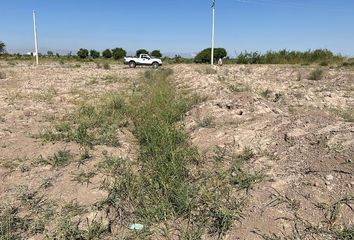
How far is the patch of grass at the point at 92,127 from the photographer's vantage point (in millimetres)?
6307

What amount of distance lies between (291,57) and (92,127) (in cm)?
2756

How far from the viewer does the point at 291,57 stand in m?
31.2

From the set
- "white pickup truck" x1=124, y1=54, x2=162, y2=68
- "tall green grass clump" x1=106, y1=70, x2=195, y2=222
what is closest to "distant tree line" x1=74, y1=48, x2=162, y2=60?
"white pickup truck" x1=124, y1=54, x2=162, y2=68

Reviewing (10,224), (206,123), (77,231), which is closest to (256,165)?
(206,123)

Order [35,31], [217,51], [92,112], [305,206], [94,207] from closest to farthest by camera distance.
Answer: [305,206]
[94,207]
[92,112]
[35,31]
[217,51]

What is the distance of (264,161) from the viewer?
4812 millimetres

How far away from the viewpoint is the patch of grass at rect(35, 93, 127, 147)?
6307 millimetres

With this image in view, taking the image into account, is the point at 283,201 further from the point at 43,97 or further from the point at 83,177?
the point at 43,97

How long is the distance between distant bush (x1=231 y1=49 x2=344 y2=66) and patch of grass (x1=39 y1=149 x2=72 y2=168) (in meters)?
26.2

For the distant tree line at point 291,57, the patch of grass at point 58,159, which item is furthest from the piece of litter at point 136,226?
the distant tree line at point 291,57

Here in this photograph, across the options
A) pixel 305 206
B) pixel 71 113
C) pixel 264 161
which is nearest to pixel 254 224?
pixel 305 206

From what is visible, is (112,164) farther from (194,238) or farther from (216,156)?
(194,238)

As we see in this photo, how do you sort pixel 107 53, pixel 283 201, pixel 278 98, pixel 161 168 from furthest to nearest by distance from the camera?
1. pixel 107 53
2. pixel 278 98
3. pixel 161 168
4. pixel 283 201

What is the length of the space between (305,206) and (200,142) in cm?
268
